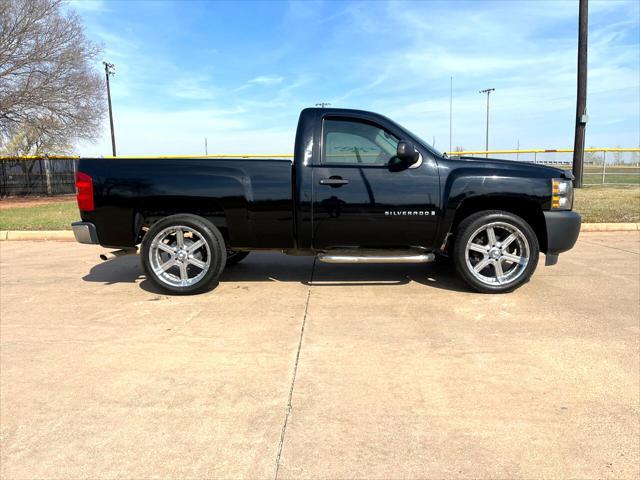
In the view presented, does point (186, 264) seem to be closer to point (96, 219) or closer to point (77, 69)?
point (96, 219)

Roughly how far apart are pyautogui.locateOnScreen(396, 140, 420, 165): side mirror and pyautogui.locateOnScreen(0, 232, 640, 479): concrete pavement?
4.72 ft

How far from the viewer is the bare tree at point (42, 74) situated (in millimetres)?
17672

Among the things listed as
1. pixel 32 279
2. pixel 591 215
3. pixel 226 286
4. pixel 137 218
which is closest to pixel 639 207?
pixel 591 215

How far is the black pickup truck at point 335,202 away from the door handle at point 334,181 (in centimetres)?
1

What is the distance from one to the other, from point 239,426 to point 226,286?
2.99 metres

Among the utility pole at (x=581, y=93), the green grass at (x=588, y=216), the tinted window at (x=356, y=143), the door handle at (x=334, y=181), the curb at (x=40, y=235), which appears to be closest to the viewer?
the door handle at (x=334, y=181)

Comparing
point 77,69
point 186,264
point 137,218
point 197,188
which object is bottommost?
point 186,264

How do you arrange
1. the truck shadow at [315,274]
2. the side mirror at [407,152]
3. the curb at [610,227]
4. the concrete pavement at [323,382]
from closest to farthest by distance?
the concrete pavement at [323,382]
the side mirror at [407,152]
the truck shadow at [315,274]
the curb at [610,227]

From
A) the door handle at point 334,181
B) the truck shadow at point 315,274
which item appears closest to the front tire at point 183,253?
the truck shadow at point 315,274

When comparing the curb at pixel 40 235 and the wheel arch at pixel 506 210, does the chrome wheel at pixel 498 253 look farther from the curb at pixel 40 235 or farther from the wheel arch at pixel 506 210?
the curb at pixel 40 235

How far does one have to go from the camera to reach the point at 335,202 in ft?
15.8

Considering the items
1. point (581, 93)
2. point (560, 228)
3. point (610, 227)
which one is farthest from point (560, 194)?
point (581, 93)

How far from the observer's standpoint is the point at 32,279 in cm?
581

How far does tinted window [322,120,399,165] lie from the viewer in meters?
4.88
